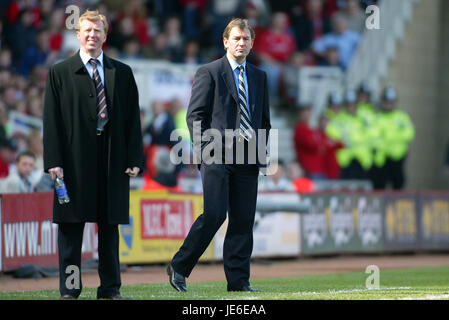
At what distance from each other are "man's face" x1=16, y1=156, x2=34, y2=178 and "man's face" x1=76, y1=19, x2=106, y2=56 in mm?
5971

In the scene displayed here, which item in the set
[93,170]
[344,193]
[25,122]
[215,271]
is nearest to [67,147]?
[93,170]

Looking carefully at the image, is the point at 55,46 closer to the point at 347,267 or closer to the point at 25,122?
the point at 25,122

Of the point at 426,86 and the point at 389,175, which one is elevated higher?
the point at 426,86

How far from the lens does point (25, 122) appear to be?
1916 centimetres

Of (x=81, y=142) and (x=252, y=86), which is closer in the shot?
(x=81, y=142)

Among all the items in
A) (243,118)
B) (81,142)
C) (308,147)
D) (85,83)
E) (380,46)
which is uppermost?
(380,46)

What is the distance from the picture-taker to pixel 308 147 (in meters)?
21.4

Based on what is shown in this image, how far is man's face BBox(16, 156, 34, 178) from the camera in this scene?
50.1 ft

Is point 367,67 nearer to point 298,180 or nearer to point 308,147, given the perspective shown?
point 308,147

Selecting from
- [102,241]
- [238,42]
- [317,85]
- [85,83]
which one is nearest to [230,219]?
[102,241]

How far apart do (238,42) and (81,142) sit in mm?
1989

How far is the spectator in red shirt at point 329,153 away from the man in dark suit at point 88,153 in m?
12.1

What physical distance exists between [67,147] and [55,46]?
12.0 m

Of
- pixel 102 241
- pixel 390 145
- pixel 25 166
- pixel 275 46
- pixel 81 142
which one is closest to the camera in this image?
pixel 81 142
